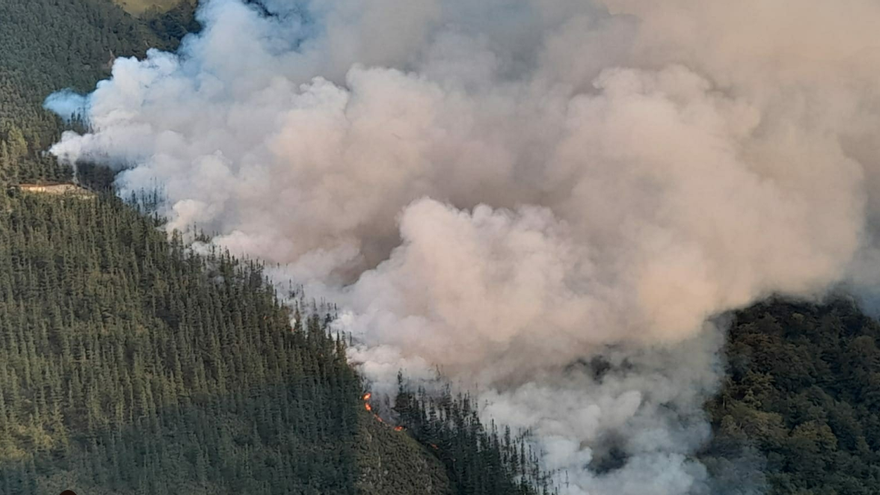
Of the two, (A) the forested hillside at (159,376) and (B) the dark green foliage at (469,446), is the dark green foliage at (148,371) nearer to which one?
(A) the forested hillside at (159,376)

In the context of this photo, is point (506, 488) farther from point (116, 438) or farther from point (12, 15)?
point (12, 15)

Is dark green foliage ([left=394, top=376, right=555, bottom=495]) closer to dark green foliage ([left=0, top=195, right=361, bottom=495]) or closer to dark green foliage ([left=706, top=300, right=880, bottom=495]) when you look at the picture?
dark green foliage ([left=0, top=195, right=361, bottom=495])

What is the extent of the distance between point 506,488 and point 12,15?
8361 centimetres

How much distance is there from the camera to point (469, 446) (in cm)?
9019

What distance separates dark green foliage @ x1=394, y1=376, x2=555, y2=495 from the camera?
86.2 metres

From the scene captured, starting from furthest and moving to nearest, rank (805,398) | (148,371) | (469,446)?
(805,398) → (469,446) → (148,371)

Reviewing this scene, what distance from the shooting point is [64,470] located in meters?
70.2

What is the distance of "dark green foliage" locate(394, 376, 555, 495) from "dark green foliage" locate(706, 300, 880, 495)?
55.1ft

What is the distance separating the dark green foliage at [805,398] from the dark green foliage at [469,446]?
1679cm

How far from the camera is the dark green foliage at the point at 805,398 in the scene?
90.0 meters

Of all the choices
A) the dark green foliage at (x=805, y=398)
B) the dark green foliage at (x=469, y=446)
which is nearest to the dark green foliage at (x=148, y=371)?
the dark green foliage at (x=469, y=446)

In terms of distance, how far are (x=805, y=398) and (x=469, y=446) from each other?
3330 cm

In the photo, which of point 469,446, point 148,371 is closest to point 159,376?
point 148,371

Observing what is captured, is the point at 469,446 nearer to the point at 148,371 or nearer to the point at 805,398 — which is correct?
the point at 148,371
